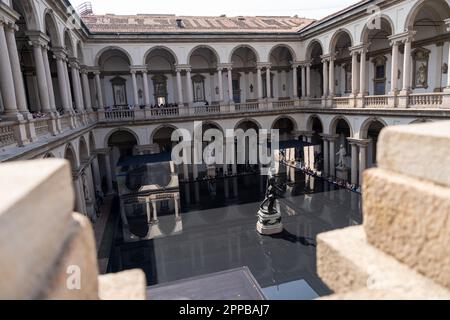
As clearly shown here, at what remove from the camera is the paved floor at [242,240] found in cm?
1160

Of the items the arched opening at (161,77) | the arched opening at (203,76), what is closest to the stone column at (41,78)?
the arched opening at (161,77)

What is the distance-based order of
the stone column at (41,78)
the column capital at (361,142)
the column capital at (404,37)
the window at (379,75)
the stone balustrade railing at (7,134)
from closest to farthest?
the stone balustrade railing at (7,134)
the stone column at (41,78)
the column capital at (404,37)
the column capital at (361,142)
the window at (379,75)

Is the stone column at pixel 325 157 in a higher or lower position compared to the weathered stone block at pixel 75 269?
lower

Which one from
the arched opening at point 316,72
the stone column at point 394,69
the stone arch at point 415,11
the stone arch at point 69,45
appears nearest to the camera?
the stone arch at point 415,11

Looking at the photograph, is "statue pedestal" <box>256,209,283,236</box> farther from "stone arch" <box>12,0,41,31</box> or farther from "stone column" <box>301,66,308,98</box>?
"stone column" <box>301,66,308,98</box>

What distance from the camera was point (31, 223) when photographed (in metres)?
0.98

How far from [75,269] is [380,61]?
2469cm

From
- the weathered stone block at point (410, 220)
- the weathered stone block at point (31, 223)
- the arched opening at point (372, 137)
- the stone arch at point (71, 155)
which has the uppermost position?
the weathered stone block at point (31, 223)

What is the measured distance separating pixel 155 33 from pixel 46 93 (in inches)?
463

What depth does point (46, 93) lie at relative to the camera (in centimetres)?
1313

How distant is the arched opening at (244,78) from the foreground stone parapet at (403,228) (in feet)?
90.9

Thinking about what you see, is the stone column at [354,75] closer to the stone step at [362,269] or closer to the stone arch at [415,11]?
the stone arch at [415,11]

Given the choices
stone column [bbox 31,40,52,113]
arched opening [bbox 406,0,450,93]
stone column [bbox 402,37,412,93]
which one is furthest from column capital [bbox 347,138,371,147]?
stone column [bbox 31,40,52,113]
